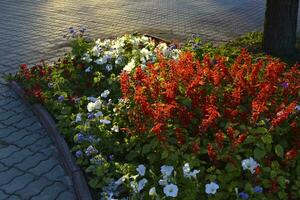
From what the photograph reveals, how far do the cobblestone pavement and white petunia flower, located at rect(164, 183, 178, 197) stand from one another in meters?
1.05

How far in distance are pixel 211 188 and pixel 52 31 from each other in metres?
6.56

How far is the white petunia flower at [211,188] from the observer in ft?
10.4

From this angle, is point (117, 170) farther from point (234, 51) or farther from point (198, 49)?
point (234, 51)

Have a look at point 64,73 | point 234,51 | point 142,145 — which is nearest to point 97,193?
point 142,145

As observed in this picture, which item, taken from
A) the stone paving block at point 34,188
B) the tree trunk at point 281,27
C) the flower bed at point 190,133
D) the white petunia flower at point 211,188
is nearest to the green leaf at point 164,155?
the flower bed at point 190,133

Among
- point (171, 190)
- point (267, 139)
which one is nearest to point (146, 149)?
point (171, 190)

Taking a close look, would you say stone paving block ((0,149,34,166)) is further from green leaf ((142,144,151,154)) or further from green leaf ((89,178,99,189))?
green leaf ((142,144,151,154))

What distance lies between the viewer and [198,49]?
19.9ft

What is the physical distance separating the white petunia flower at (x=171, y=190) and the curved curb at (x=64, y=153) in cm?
77

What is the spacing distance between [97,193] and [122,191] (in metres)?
0.28

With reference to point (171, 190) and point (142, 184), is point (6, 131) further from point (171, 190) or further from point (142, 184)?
point (171, 190)

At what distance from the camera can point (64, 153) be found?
4.29 m

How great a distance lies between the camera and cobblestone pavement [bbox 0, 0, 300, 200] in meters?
4.13

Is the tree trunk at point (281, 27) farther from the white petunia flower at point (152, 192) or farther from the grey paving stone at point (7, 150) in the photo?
the white petunia flower at point (152, 192)
